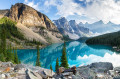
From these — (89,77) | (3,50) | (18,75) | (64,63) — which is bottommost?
(64,63)

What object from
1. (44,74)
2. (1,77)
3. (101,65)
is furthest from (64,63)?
(1,77)

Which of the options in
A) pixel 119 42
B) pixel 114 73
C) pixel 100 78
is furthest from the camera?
pixel 119 42

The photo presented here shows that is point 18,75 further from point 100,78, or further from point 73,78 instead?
point 100,78

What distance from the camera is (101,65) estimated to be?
13.5 m

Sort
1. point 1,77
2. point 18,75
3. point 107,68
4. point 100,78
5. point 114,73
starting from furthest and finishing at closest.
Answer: point 107,68, point 114,73, point 100,78, point 18,75, point 1,77

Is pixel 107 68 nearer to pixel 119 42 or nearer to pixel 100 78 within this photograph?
pixel 100 78

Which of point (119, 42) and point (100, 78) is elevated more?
point (119, 42)

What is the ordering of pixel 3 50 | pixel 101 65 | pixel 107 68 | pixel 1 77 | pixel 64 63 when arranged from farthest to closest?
pixel 3 50, pixel 64 63, pixel 101 65, pixel 107 68, pixel 1 77

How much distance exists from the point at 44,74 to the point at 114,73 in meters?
7.64

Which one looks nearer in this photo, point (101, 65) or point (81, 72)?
point (81, 72)

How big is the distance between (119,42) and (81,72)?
612 feet

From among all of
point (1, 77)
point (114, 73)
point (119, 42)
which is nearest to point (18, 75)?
point (1, 77)

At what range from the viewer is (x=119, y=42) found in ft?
557

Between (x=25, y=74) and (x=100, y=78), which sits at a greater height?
(x=25, y=74)
